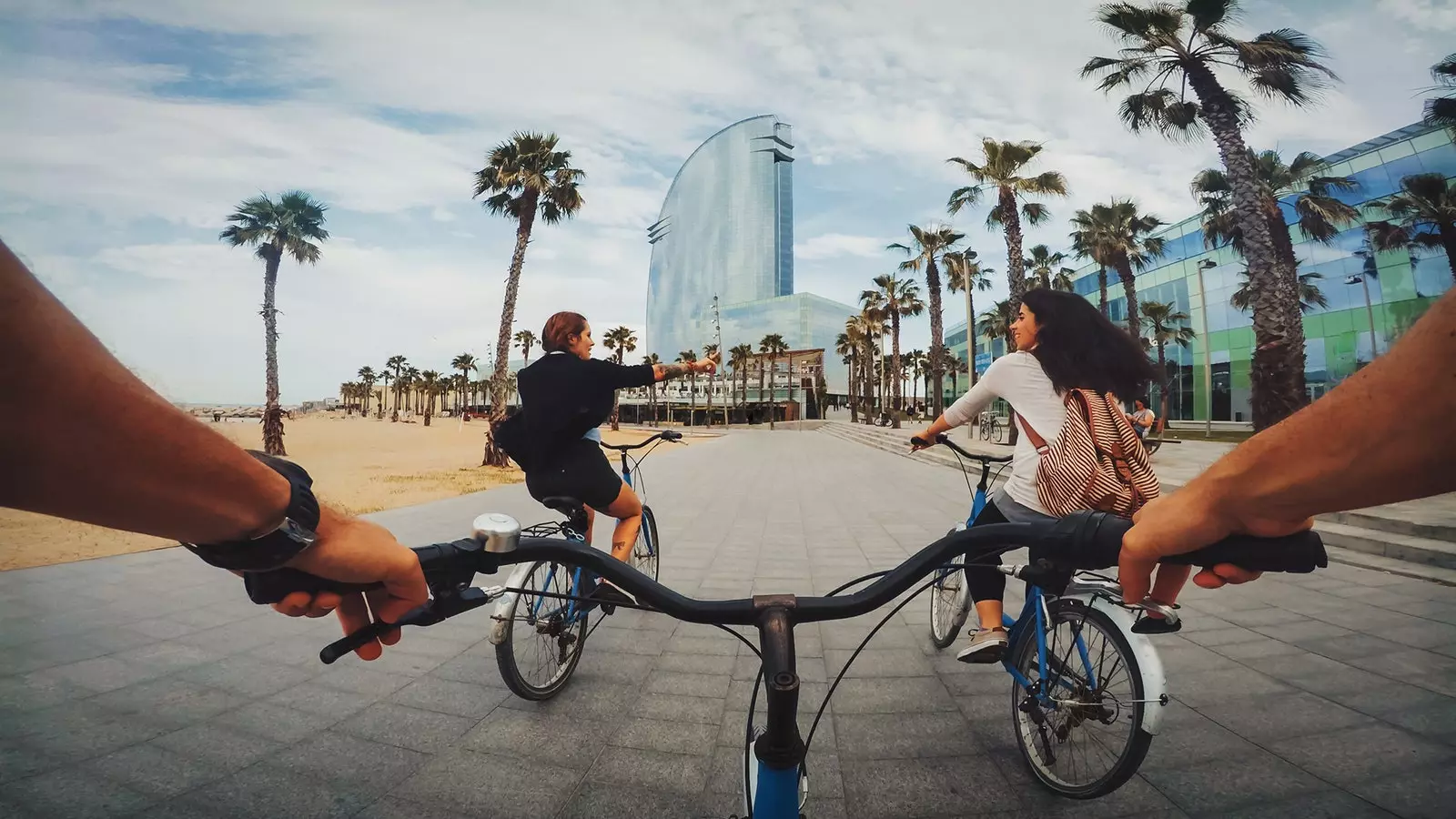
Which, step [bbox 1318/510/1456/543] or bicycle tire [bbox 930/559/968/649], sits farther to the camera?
step [bbox 1318/510/1456/543]

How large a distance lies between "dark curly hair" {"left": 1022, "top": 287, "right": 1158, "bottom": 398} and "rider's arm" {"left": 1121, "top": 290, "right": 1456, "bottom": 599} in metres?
1.52

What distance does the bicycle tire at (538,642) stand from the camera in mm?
2551

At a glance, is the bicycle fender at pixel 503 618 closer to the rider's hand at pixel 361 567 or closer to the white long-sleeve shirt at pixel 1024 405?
the rider's hand at pixel 361 567

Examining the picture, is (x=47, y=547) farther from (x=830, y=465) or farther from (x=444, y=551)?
(x=830, y=465)

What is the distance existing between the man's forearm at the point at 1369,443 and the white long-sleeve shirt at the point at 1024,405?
1625mm

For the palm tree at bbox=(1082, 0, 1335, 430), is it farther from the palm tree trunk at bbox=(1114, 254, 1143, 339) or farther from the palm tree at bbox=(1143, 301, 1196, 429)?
the palm tree at bbox=(1143, 301, 1196, 429)

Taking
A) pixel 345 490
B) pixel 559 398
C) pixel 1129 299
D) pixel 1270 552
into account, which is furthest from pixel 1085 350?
pixel 345 490

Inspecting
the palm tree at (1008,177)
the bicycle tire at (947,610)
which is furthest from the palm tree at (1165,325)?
the bicycle tire at (947,610)

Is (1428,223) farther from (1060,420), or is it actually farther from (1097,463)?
(1097,463)

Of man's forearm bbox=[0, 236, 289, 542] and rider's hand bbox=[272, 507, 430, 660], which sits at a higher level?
man's forearm bbox=[0, 236, 289, 542]

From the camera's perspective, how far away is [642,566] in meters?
4.07

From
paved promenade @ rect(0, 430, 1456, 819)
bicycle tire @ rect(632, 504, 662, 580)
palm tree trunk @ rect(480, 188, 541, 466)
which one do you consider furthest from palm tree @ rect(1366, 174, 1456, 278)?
palm tree trunk @ rect(480, 188, 541, 466)

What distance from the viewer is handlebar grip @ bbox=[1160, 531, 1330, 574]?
787mm

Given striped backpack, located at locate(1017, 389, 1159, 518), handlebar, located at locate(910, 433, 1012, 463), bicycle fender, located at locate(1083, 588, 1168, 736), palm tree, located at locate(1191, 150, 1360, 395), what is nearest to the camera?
bicycle fender, located at locate(1083, 588, 1168, 736)
